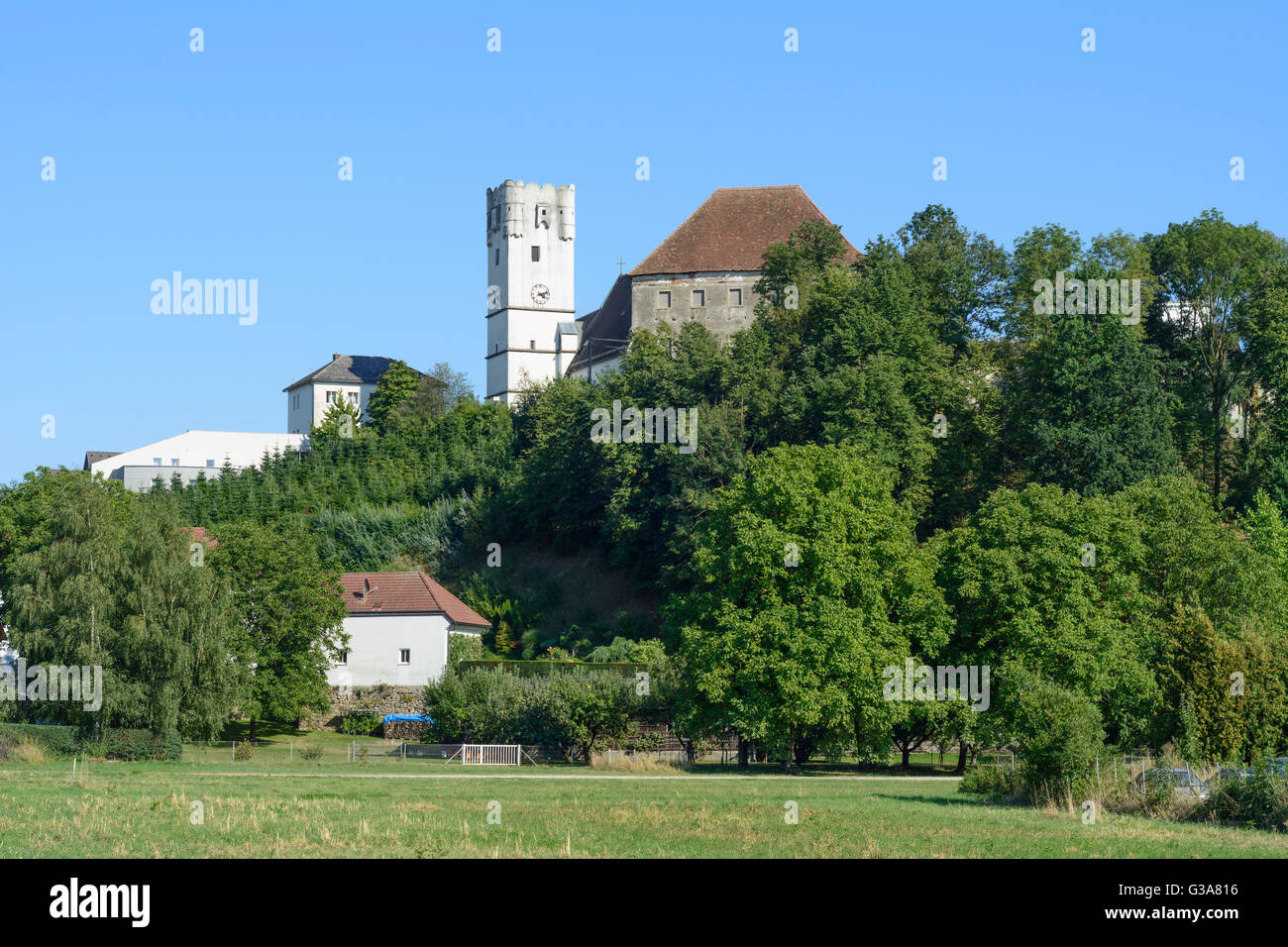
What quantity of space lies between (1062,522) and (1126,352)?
17.1 meters

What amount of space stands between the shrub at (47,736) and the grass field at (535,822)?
5.69 metres

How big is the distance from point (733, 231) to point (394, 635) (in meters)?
40.9

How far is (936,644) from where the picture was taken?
1815 inches

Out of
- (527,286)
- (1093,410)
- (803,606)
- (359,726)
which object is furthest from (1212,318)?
(527,286)

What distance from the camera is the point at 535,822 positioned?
2547 cm

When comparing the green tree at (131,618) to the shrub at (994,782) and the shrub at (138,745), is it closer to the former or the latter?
the shrub at (138,745)

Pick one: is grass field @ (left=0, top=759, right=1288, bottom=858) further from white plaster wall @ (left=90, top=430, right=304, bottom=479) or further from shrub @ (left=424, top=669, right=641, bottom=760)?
white plaster wall @ (left=90, top=430, right=304, bottom=479)

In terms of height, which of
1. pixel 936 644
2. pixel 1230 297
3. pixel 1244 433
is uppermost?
pixel 1230 297

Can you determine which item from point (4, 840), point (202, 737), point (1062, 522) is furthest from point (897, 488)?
point (4, 840)

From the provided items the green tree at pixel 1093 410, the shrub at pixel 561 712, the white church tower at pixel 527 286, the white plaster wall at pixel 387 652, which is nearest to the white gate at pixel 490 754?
the shrub at pixel 561 712

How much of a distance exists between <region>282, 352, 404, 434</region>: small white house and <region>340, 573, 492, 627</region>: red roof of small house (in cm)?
6687

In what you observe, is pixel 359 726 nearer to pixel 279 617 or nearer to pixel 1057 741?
pixel 279 617

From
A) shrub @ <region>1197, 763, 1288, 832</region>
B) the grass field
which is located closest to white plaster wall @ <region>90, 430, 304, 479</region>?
the grass field
